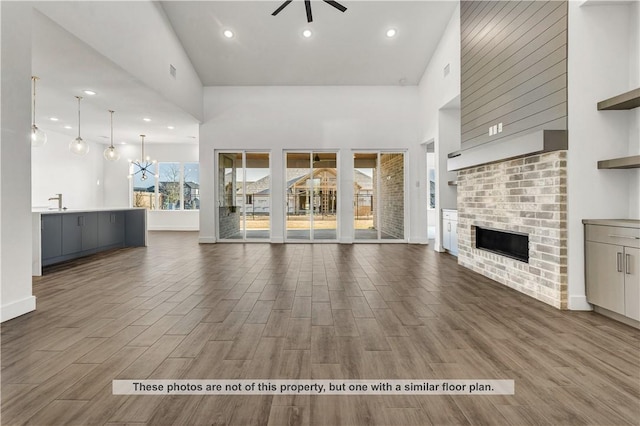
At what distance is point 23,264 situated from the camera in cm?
310

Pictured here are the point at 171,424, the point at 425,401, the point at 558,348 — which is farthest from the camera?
the point at 558,348

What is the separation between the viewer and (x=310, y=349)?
2.29 meters

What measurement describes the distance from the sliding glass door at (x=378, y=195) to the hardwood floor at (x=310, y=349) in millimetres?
4084

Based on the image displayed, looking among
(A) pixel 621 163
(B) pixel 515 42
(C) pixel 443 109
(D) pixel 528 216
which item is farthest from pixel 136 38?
(A) pixel 621 163

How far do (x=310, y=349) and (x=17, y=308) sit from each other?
2.79 m

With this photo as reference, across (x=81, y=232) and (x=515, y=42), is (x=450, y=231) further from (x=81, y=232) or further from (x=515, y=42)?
(x=81, y=232)

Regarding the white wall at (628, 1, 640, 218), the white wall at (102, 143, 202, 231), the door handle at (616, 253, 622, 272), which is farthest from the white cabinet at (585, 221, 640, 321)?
the white wall at (102, 143, 202, 231)

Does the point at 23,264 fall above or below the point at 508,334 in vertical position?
above

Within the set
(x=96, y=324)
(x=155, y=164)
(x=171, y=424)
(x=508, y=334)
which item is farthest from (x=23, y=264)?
(x=155, y=164)

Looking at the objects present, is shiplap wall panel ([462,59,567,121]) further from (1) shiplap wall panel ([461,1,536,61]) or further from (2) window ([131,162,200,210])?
(2) window ([131,162,200,210])

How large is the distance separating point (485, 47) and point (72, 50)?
5656 mm

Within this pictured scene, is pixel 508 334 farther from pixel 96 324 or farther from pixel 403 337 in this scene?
pixel 96 324

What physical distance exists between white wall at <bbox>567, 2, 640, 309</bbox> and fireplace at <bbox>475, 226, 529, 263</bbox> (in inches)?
27.2

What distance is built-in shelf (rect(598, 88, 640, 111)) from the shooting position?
277 cm
